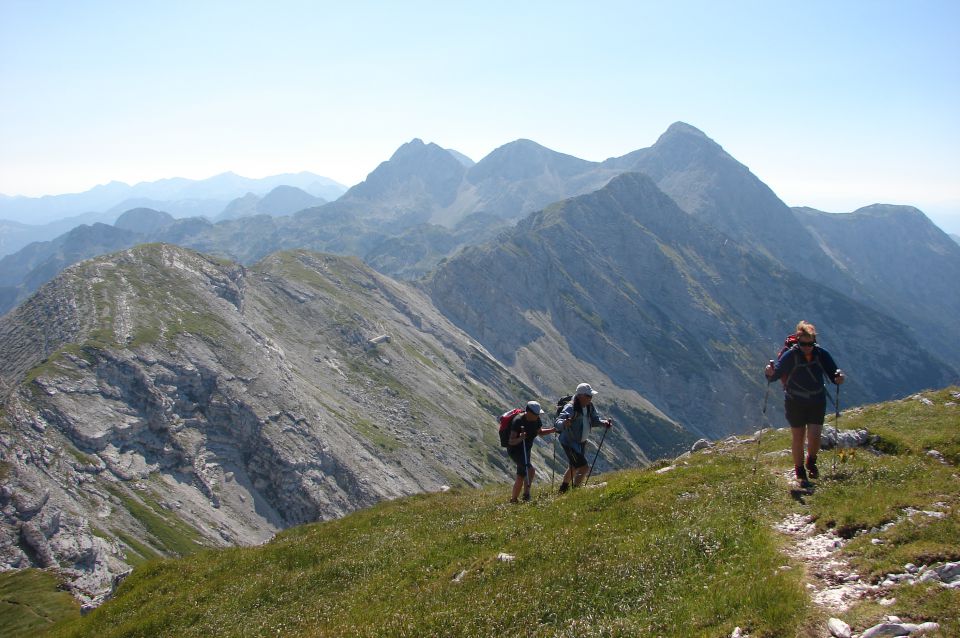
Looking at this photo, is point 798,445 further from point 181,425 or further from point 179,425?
point 181,425

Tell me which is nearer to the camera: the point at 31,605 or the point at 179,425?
the point at 31,605

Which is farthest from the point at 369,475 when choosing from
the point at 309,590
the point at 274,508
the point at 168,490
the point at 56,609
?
the point at 309,590

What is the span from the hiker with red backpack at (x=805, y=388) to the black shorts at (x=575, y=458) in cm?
678

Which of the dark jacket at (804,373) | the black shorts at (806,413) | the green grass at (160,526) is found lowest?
the green grass at (160,526)

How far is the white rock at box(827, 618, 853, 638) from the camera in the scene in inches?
336

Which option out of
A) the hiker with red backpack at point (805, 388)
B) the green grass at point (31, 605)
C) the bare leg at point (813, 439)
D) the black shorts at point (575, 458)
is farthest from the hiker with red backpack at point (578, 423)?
the green grass at point (31, 605)

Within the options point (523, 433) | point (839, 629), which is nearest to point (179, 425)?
point (523, 433)

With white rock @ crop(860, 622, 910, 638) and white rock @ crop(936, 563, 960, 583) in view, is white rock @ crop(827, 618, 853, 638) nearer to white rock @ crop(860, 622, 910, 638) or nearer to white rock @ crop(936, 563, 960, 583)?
white rock @ crop(860, 622, 910, 638)

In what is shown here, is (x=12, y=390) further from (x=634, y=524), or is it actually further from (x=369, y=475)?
(x=634, y=524)

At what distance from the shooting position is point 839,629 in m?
8.63

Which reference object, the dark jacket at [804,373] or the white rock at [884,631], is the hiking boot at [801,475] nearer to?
the dark jacket at [804,373]

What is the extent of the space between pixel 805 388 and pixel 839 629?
9312 mm

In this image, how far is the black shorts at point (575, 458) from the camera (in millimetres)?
20047

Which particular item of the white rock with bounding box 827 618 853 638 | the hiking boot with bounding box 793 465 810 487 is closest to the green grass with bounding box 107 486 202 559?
the hiking boot with bounding box 793 465 810 487
